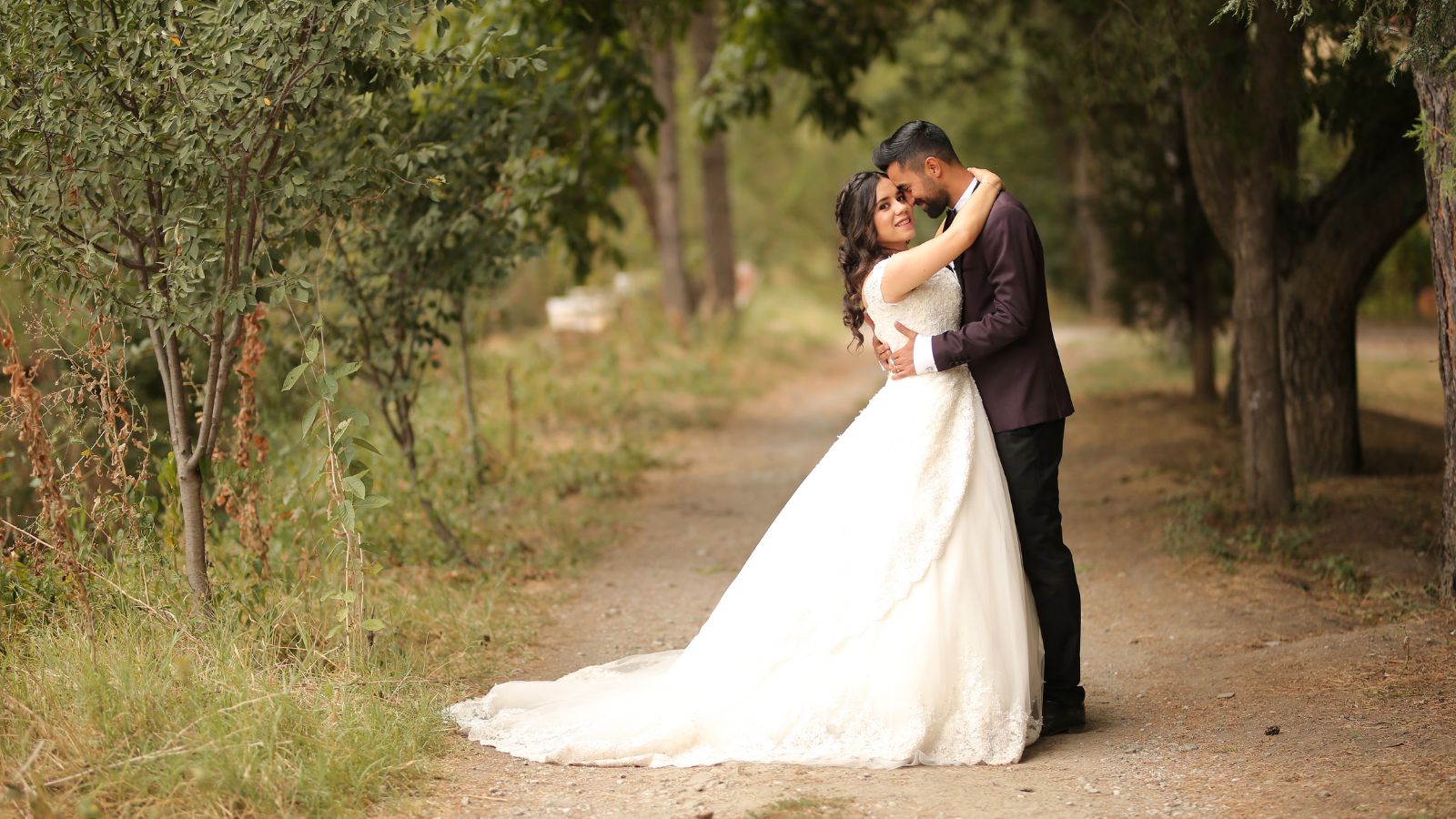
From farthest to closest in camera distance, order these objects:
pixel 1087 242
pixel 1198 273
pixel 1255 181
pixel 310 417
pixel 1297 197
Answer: pixel 1087 242
pixel 1198 273
pixel 1297 197
pixel 1255 181
pixel 310 417

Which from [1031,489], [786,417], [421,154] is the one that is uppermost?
[421,154]

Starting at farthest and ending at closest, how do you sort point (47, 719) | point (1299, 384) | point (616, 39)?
point (616, 39) → point (1299, 384) → point (47, 719)

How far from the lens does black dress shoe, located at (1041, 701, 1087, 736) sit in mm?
4996

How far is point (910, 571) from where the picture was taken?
464 centimetres

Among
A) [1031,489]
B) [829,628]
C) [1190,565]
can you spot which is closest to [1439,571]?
[1190,565]

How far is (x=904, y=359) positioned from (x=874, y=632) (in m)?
1.00

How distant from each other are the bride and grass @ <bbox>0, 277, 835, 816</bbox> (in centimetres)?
56

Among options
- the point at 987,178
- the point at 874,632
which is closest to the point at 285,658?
the point at 874,632

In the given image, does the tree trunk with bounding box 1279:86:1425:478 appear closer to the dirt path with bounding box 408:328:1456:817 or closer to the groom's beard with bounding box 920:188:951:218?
the dirt path with bounding box 408:328:1456:817

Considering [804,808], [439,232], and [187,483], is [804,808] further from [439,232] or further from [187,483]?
[439,232]

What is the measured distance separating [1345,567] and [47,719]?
6.14 meters

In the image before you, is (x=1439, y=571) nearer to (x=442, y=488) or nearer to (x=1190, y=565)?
(x=1190, y=565)

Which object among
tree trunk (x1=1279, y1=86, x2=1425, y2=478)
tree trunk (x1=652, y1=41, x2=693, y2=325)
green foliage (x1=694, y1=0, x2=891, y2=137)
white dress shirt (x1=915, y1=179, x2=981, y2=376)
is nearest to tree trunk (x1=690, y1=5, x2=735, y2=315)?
tree trunk (x1=652, y1=41, x2=693, y2=325)

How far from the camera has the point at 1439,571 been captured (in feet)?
20.7
